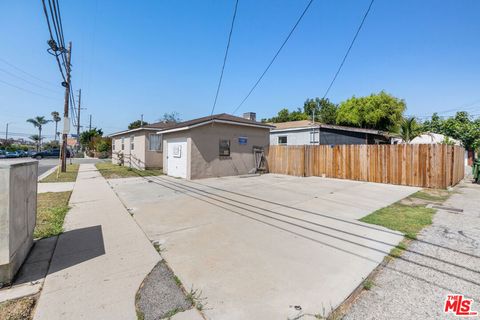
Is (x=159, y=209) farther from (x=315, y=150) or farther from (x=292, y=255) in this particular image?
(x=315, y=150)

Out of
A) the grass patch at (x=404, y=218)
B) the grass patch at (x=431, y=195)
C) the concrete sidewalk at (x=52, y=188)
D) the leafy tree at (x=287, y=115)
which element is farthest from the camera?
the leafy tree at (x=287, y=115)

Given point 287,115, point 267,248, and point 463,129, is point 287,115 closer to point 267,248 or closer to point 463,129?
point 463,129

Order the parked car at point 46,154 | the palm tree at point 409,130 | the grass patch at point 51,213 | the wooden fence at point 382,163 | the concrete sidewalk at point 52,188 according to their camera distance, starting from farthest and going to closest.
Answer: the parked car at point 46,154
the palm tree at point 409,130
the wooden fence at point 382,163
the concrete sidewalk at point 52,188
the grass patch at point 51,213

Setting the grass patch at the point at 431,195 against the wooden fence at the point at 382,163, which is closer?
the grass patch at the point at 431,195

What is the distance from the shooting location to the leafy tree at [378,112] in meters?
27.0

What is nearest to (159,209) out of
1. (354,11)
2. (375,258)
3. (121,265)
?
(121,265)

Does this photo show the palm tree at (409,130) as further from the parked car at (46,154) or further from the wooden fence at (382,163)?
the parked car at (46,154)

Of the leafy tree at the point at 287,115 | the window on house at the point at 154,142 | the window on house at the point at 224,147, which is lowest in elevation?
the window on house at the point at 224,147

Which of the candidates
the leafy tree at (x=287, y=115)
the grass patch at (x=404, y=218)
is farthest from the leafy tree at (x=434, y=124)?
the grass patch at (x=404, y=218)

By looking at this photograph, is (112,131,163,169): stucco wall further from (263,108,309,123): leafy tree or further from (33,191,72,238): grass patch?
(263,108,309,123): leafy tree

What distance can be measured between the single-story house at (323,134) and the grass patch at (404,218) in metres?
12.2

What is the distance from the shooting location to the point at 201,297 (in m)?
2.59

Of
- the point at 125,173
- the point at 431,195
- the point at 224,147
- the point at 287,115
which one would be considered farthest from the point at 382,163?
the point at 287,115

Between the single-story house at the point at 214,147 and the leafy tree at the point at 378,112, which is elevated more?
the leafy tree at the point at 378,112
